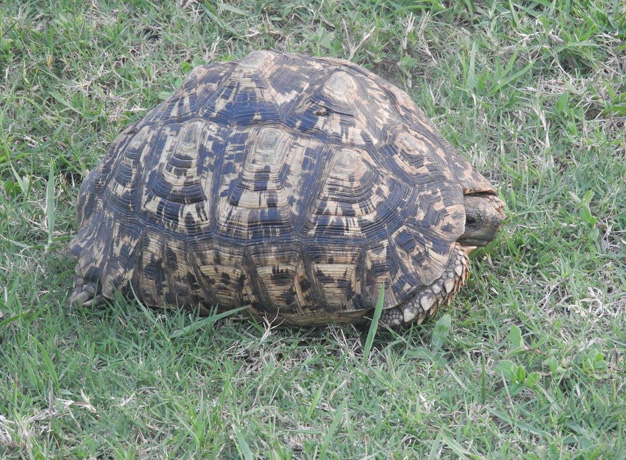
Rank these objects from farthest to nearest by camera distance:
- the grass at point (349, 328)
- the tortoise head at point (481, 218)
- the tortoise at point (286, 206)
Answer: the tortoise head at point (481, 218) → the tortoise at point (286, 206) → the grass at point (349, 328)

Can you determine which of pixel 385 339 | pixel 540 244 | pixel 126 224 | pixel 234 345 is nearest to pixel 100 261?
pixel 126 224

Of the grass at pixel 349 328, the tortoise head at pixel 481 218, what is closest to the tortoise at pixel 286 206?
the tortoise head at pixel 481 218

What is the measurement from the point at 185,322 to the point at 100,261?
520mm

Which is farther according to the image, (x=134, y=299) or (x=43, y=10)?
(x=43, y=10)

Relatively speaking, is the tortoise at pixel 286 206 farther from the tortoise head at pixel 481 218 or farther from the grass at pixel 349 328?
the grass at pixel 349 328

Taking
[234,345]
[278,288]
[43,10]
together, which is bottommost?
[234,345]

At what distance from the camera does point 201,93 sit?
4.14 meters

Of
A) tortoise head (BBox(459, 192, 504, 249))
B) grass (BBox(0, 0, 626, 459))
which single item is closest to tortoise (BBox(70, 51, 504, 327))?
tortoise head (BBox(459, 192, 504, 249))

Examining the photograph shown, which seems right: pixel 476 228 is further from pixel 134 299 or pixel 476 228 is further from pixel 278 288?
pixel 134 299

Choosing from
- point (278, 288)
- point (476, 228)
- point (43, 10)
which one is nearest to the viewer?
point (278, 288)

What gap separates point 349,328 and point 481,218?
2.68ft

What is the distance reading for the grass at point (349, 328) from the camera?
3.54m

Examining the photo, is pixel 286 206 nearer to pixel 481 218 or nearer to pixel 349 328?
pixel 349 328

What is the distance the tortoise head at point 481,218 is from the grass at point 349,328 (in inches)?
6.1
